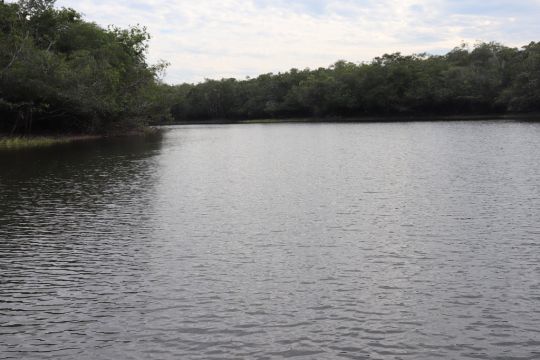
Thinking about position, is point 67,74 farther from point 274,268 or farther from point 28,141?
point 274,268

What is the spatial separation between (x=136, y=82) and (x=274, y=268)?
8730 centimetres

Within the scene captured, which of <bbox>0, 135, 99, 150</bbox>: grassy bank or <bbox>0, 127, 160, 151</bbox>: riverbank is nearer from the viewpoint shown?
<bbox>0, 135, 99, 150</bbox>: grassy bank

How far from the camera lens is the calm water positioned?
39.2 feet

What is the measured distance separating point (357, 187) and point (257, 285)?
61.1 ft

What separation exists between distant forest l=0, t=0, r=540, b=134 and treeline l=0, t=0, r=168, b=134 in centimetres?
16

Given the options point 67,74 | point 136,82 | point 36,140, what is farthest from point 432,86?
point 36,140

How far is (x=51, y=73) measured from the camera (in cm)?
7306

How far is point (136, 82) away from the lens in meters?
98.0

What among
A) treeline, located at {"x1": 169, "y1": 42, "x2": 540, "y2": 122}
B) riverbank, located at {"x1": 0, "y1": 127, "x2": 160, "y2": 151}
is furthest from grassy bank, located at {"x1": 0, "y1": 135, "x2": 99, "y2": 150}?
treeline, located at {"x1": 169, "y1": 42, "x2": 540, "y2": 122}

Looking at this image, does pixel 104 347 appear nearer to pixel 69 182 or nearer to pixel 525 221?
pixel 525 221

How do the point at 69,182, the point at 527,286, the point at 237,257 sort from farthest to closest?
the point at 69,182 < the point at 237,257 < the point at 527,286

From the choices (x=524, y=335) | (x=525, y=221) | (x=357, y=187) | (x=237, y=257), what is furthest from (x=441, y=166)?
(x=524, y=335)

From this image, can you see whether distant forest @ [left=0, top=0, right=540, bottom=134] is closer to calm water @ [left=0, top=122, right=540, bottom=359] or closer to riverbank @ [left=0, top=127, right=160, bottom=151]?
riverbank @ [left=0, top=127, right=160, bottom=151]

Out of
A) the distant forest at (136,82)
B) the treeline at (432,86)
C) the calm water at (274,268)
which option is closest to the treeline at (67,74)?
the distant forest at (136,82)
